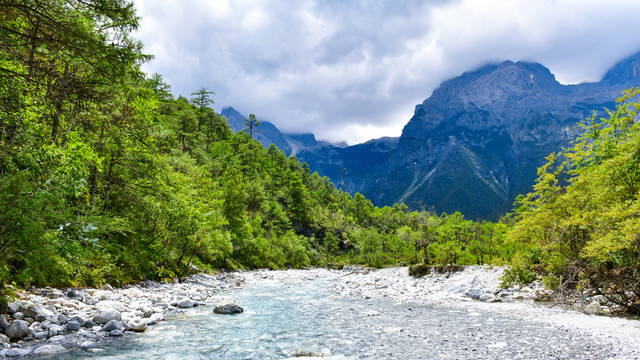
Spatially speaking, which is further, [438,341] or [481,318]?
[481,318]

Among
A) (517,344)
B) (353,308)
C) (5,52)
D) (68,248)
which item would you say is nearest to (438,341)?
(517,344)

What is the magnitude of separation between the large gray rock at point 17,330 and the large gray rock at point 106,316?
2.05m

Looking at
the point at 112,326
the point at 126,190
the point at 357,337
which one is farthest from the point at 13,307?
the point at 357,337

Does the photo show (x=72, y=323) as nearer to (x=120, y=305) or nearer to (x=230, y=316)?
(x=120, y=305)

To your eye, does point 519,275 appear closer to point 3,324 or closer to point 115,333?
point 115,333

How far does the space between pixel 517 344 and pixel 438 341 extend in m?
2.00

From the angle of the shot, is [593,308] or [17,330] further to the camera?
[593,308]

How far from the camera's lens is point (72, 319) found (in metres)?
8.86

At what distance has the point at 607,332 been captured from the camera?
8.54 metres

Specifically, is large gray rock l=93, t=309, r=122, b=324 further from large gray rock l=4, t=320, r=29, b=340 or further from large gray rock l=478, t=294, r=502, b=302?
large gray rock l=478, t=294, r=502, b=302

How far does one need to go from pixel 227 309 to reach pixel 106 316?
510 centimetres

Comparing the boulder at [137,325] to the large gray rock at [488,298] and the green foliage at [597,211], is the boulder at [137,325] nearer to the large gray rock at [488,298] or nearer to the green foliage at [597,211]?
the green foliage at [597,211]

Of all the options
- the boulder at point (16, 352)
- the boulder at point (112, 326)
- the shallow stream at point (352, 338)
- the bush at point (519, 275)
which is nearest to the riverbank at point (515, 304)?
the shallow stream at point (352, 338)

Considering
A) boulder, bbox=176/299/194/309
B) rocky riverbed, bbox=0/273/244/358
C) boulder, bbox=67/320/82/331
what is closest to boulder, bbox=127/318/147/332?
rocky riverbed, bbox=0/273/244/358
